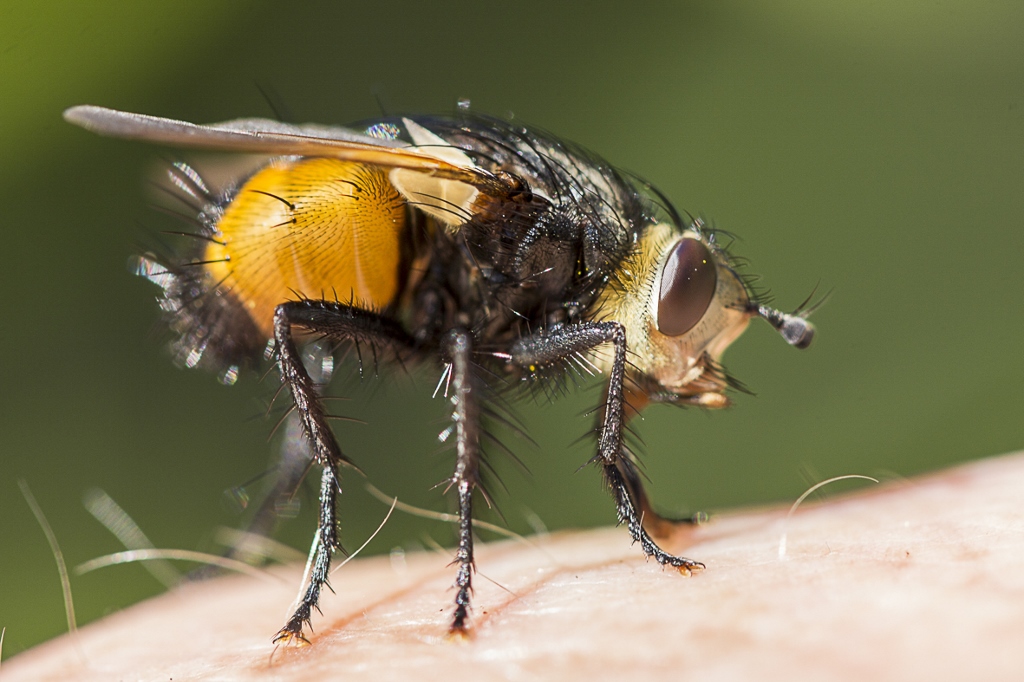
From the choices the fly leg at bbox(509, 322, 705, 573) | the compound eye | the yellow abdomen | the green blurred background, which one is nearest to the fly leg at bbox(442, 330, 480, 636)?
the fly leg at bbox(509, 322, 705, 573)

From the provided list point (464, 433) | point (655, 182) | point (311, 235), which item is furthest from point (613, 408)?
point (655, 182)

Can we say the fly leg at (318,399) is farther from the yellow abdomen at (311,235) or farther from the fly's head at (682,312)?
the fly's head at (682,312)

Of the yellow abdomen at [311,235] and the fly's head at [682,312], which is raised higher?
the yellow abdomen at [311,235]

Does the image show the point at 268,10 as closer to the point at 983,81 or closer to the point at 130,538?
the point at 130,538

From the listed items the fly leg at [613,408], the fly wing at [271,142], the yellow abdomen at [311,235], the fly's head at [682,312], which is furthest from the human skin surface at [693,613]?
the fly wing at [271,142]

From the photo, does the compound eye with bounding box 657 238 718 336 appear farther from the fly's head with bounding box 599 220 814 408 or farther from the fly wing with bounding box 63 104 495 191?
the fly wing with bounding box 63 104 495 191

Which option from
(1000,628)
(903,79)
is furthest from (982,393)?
(1000,628)
